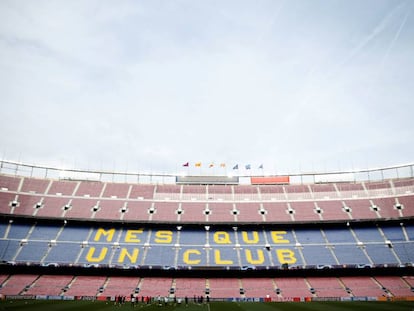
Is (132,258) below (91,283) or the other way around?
the other way around

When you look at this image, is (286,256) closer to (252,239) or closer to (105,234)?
(252,239)

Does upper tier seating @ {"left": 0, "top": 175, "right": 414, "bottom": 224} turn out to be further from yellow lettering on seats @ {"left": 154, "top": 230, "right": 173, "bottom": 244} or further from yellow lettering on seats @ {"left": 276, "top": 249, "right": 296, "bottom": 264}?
yellow lettering on seats @ {"left": 276, "top": 249, "right": 296, "bottom": 264}

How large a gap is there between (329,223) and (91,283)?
44.2 m

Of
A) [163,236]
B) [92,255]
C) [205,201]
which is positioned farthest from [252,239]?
[92,255]

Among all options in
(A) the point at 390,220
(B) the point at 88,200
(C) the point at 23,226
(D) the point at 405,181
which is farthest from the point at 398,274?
(C) the point at 23,226

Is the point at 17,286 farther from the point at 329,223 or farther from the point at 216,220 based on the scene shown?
the point at 329,223

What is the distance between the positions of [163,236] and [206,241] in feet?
27.2

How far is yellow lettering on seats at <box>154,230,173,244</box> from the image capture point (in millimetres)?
59309

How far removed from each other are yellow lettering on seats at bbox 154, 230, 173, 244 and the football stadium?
0.19 m

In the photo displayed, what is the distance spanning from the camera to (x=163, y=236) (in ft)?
199

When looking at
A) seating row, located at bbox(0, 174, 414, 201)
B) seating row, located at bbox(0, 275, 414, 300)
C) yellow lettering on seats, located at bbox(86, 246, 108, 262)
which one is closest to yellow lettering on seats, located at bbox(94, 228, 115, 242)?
yellow lettering on seats, located at bbox(86, 246, 108, 262)

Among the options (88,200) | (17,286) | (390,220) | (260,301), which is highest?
(88,200)

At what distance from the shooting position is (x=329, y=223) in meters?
62.0

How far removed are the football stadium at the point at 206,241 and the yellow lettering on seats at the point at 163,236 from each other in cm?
19
